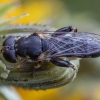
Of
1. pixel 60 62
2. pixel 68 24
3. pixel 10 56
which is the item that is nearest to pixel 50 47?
pixel 60 62

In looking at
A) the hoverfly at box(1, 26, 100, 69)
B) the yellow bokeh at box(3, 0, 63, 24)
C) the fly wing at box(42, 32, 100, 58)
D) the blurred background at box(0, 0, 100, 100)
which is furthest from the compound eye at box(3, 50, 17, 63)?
the yellow bokeh at box(3, 0, 63, 24)

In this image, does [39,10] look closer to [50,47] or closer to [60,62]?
[50,47]

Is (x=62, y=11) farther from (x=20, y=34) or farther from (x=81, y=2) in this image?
(x=20, y=34)

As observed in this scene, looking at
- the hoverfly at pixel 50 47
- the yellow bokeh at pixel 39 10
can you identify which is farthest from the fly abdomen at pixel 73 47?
the yellow bokeh at pixel 39 10

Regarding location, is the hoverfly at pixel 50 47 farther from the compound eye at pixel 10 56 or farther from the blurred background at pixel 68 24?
the blurred background at pixel 68 24

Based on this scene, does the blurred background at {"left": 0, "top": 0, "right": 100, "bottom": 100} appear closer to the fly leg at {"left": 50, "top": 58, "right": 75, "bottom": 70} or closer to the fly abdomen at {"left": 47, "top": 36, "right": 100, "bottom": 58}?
the fly abdomen at {"left": 47, "top": 36, "right": 100, "bottom": 58}

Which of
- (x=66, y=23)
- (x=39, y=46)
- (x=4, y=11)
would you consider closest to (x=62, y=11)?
(x=66, y=23)

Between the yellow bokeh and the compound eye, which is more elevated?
the compound eye
